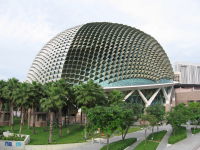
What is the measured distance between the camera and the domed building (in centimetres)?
7125

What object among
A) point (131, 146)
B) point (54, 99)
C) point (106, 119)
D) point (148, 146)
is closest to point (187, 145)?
point (148, 146)

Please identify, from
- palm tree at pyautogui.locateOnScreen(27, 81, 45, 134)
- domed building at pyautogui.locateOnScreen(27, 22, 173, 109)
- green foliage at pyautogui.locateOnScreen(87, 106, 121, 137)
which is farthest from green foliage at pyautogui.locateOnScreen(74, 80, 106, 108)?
domed building at pyautogui.locateOnScreen(27, 22, 173, 109)

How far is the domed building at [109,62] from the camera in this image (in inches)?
2805

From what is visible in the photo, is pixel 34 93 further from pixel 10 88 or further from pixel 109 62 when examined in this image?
pixel 109 62

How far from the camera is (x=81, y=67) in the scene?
2867 inches

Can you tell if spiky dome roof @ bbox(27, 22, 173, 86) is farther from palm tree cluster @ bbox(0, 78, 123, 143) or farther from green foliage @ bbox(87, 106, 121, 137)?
green foliage @ bbox(87, 106, 121, 137)

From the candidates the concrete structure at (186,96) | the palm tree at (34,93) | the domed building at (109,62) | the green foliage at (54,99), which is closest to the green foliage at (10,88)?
the palm tree at (34,93)

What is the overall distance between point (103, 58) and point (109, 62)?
237cm

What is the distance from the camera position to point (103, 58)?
74.5m

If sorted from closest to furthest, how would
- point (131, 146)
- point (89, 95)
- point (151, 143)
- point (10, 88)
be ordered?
1. point (131, 146)
2. point (151, 143)
3. point (89, 95)
4. point (10, 88)

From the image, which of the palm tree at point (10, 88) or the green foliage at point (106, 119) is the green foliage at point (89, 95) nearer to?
the green foliage at point (106, 119)

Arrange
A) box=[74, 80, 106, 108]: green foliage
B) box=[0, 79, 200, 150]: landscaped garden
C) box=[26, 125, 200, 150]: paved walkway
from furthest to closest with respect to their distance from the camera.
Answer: box=[74, 80, 106, 108]: green foliage → box=[0, 79, 200, 150]: landscaped garden → box=[26, 125, 200, 150]: paved walkway

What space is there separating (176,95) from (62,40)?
48.2 meters

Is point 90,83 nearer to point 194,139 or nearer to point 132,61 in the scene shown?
point 194,139
